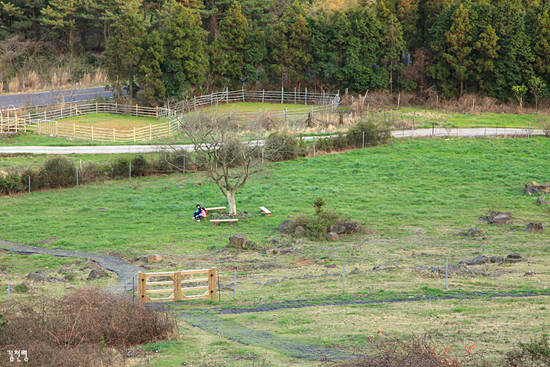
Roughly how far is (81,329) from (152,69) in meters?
45.5

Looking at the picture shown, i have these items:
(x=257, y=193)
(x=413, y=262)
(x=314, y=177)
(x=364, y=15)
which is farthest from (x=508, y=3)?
(x=413, y=262)

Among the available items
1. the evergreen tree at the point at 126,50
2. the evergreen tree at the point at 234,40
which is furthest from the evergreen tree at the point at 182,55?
the evergreen tree at the point at 234,40

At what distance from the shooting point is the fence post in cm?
1648

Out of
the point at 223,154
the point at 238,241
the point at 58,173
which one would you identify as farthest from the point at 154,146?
the point at 238,241

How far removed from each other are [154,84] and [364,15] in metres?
23.8

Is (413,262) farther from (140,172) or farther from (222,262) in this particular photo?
(140,172)

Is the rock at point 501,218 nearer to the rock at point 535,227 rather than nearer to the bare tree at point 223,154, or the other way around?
the rock at point 535,227

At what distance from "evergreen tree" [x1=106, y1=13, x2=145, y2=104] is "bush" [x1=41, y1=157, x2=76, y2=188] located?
22.2 metres

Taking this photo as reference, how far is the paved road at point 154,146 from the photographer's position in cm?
3956

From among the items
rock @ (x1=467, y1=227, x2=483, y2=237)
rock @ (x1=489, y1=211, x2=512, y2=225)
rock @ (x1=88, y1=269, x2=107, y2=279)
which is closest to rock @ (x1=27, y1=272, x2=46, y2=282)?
rock @ (x1=88, y1=269, x2=107, y2=279)

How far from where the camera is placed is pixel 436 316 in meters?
14.5

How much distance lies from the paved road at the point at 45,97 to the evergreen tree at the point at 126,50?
374cm

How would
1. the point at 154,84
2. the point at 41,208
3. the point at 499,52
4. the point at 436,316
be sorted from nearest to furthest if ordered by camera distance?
the point at 436,316
the point at 41,208
the point at 154,84
the point at 499,52

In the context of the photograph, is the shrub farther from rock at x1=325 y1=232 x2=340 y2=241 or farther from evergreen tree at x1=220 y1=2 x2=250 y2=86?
evergreen tree at x1=220 y1=2 x2=250 y2=86
